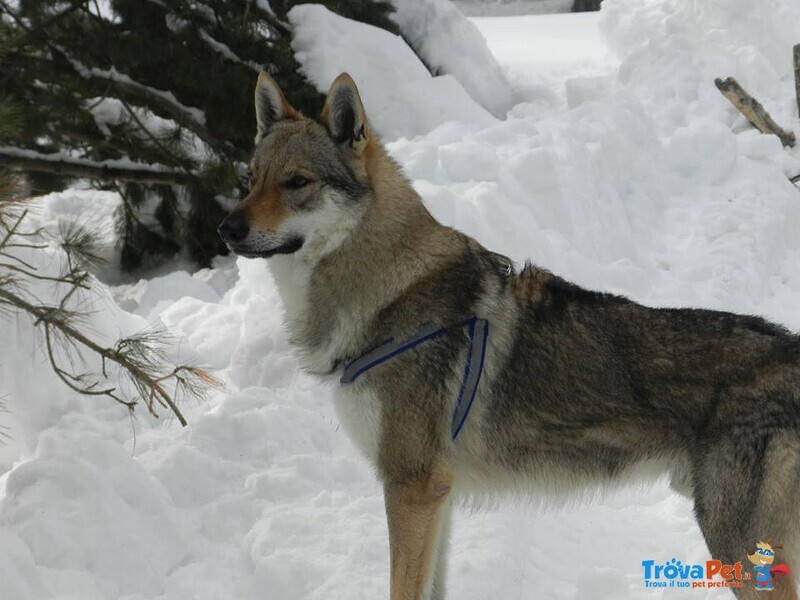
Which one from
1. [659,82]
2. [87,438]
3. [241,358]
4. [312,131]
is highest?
[659,82]

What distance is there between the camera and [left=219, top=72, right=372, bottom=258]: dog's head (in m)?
3.32

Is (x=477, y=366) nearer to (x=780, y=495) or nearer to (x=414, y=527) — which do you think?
(x=414, y=527)

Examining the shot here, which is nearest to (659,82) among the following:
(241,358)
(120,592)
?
(241,358)

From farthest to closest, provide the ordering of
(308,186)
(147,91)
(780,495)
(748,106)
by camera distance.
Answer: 1. (748,106)
2. (147,91)
3. (308,186)
4. (780,495)

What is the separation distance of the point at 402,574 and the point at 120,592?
1.27 metres

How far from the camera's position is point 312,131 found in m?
3.53

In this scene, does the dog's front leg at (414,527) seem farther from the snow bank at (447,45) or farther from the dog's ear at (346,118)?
the snow bank at (447,45)

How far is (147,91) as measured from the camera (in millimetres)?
6879

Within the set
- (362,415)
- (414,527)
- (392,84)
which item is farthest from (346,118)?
(392,84)

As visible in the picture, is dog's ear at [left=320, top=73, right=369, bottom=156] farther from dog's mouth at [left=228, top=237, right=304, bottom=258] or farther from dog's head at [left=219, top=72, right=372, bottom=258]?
dog's mouth at [left=228, top=237, right=304, bottom=258]

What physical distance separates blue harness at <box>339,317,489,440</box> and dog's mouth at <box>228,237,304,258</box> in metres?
0.50

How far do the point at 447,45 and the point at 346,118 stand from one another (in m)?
7.90

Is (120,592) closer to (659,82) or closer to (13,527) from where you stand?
(13,527)

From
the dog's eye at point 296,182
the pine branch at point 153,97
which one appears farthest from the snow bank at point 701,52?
the dog's eye at point 296,182
